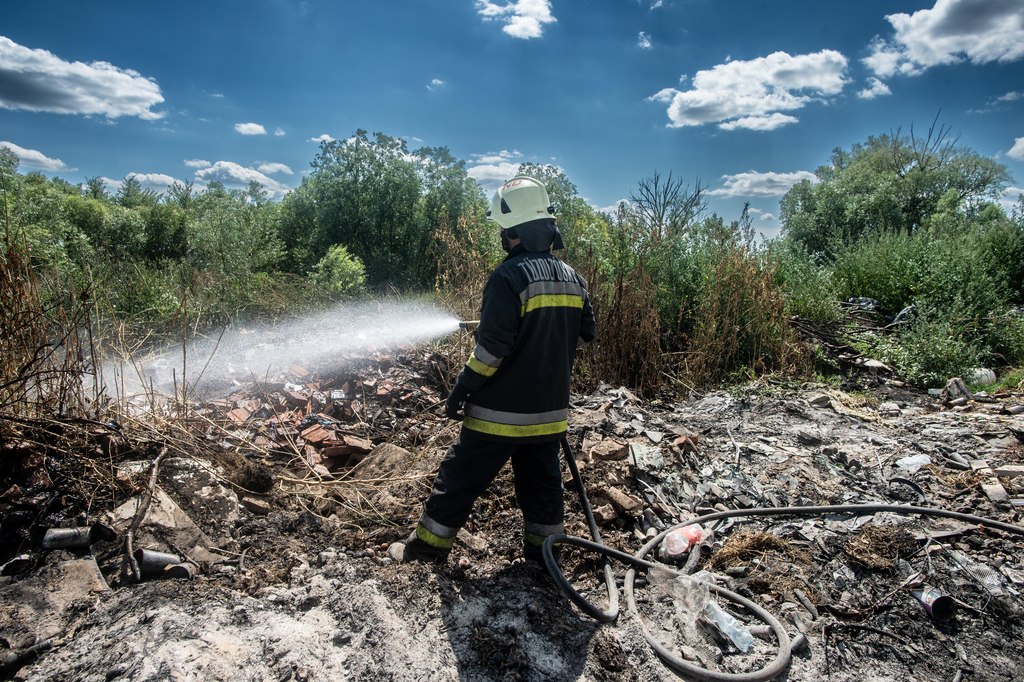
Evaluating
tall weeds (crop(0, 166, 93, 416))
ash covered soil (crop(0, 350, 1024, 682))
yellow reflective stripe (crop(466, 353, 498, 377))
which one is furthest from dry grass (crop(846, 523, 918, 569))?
tall weeds (crop(0, 166, 93, 416))

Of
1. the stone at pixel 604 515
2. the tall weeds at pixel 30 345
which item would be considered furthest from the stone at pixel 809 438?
the tall weeds at pixel 30 345

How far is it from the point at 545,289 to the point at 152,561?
7.84ft

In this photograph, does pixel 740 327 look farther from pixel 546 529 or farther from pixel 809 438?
pixel 546 529

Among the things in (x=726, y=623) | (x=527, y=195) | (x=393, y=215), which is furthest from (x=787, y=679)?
(x=393, y=215)

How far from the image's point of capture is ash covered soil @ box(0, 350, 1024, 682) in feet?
7.20

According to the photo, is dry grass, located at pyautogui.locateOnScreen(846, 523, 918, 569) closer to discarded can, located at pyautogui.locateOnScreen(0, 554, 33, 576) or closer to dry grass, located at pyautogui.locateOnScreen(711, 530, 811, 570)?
dry grass, located at pyautogui.locateOnScreen(711, 530, 811, 570)

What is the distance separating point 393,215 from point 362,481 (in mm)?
9603

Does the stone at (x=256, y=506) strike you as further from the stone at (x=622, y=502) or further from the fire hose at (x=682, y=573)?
the stone at (x=622, y=502)

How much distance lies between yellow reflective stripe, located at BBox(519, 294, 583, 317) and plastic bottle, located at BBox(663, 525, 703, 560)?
65.0 inches

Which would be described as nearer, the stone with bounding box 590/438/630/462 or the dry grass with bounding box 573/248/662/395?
the stone with bounding box 590/438/630/462

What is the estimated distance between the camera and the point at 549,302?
258 centimetres

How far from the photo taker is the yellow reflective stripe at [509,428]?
2580mm

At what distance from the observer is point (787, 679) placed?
2.24 metres

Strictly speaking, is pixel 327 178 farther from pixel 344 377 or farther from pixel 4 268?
pixel 4 268
